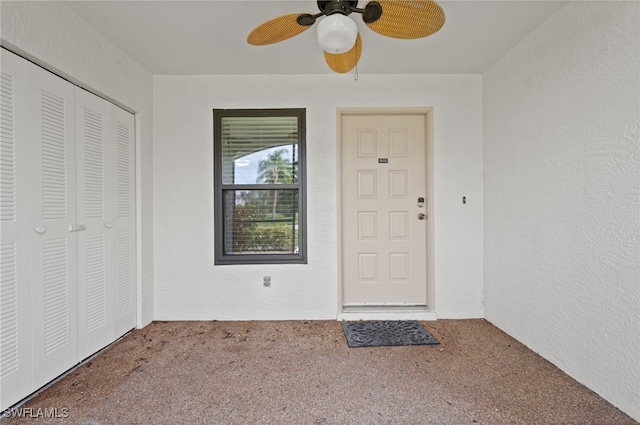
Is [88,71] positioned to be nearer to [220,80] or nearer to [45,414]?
[220,80]

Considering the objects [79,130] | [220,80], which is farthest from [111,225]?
[220,80]

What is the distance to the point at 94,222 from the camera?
2229 mm

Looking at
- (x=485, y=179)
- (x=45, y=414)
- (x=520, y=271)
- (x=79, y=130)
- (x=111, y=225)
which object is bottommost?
(x=45, y=414)

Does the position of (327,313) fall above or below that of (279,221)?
below

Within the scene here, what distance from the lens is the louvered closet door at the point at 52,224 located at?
70.2 inches

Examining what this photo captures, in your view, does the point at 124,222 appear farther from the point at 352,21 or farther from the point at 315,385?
the point at 352,21

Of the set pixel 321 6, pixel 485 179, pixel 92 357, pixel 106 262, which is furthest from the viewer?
pixel 485 179

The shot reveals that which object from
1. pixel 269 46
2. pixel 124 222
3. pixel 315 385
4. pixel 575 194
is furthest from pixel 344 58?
pixel 124 222

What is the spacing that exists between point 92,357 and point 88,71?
205 centimetres

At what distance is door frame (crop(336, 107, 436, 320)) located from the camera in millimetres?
2898

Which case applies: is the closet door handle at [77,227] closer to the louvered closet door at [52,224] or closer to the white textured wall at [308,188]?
the louvered closet door at [52,224]

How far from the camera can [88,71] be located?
84.6 inches

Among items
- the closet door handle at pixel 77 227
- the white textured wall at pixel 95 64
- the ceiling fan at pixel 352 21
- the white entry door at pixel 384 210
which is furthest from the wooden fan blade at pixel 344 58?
the closet door handle at pixel 77 227

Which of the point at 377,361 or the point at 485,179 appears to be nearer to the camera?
the point at 377,361
